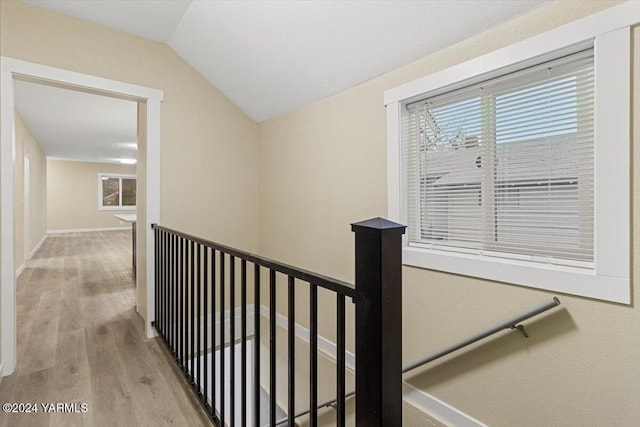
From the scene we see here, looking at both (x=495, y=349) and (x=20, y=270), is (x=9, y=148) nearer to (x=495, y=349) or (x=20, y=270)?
(x=495, y=349)

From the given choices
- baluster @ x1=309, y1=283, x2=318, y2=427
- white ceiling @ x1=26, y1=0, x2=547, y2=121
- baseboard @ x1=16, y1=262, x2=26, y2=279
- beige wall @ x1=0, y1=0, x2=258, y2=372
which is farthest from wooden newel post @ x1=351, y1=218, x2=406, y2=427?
baseboard @ x1=16, y1=262, x2=26, y2=279

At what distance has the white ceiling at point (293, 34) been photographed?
1.78m

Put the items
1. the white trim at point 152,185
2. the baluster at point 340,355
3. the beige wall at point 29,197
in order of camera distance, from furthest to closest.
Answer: the beige wall at point 29,197 → the white trim at point 152,185 → the baluster at point 340,355

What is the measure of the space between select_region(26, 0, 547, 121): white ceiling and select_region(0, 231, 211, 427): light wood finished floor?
2.35 meters

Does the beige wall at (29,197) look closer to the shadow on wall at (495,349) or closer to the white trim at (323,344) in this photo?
the white trim at (323,344)

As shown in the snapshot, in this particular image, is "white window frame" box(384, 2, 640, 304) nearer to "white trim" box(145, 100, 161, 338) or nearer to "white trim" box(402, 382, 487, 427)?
"white trim" box(402, 382, 487, 427)

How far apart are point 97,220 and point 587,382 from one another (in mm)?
12943

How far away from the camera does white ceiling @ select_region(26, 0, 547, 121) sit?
70.2 inches

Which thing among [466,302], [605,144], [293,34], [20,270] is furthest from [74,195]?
[605,144]

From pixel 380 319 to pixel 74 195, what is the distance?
41.4ft

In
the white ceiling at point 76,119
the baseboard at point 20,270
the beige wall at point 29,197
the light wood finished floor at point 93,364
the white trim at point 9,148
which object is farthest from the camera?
the beige wall at point 29,197

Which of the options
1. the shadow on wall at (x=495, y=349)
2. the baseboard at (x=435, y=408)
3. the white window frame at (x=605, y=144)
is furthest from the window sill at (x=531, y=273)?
the baseboard at (x=435, y=408)

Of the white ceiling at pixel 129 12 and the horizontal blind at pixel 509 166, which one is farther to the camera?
the white ceiling at pixel 129 12

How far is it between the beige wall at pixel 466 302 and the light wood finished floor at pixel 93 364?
134cm
